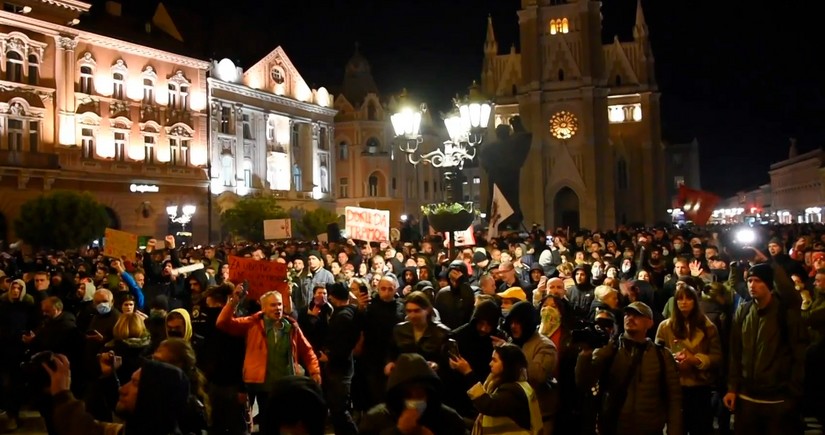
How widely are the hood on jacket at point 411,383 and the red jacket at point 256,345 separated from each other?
3.33 meters

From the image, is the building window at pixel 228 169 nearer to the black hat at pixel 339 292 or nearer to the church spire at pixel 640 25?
the church spire at pixel 640 25

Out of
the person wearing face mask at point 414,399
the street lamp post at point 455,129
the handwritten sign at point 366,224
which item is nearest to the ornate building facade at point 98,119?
the handwritten sign at point 366,224

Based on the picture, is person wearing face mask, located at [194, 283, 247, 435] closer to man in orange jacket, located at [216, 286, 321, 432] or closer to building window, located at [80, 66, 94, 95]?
Result: man in orange jacket, located at [216, 286, 321, 432]

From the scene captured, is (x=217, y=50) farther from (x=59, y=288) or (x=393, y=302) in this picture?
(x=393, y=302)

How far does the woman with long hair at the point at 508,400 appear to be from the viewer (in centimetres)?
433

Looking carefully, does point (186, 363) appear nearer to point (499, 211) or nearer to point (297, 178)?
point (499, 211)

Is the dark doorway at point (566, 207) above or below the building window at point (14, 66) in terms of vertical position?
below


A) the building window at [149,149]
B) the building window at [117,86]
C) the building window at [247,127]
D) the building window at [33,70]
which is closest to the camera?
the building window at [33,70]

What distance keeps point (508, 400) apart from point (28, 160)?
35.6 metres

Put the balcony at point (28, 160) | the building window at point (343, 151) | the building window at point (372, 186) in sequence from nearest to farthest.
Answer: the balcony at point (28, 160) → the building window at point (372, 186) → the building window at point (343, 151)

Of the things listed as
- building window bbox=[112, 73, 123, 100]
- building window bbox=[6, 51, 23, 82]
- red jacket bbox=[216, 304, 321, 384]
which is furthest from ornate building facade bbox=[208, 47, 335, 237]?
red jacket bbox=[216, 304, 321, 384]

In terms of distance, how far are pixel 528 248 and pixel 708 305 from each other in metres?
10.0

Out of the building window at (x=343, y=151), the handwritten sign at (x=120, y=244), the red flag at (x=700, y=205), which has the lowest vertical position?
the handwritten sign at (x=120, y=244)

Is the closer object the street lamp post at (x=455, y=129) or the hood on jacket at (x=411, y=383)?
the hood on jacket at (x=411, y=383)
